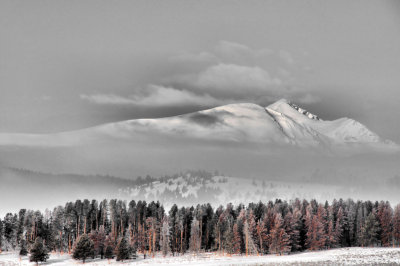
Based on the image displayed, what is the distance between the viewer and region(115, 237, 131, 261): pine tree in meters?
131

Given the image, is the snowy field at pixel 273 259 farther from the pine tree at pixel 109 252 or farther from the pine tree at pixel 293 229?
the pine tree at pixel 293 229

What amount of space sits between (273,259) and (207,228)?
111 feet

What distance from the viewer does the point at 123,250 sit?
131 m

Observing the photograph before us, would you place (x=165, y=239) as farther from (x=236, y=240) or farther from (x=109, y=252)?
(x=236, y=240)

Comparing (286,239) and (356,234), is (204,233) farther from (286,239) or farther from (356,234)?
(356,234)

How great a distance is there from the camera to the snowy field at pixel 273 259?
378ft

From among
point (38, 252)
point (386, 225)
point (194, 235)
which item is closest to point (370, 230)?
point (386, 225)

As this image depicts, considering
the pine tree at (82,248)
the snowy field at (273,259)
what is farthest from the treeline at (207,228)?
the snowy field at (273,259)

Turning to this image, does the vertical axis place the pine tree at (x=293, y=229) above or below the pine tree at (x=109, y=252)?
above

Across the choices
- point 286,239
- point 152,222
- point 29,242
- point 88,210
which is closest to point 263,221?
point 286,239

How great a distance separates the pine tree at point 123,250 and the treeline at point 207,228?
433mm

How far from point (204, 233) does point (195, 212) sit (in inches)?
312

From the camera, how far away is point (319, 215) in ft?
506

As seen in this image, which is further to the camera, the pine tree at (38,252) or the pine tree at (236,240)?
the pine tree at (236,240)
